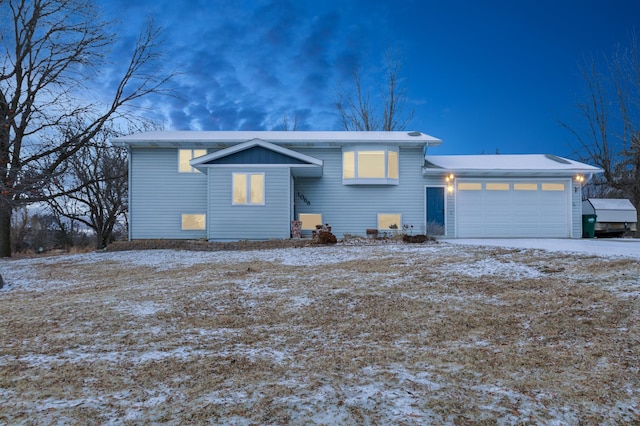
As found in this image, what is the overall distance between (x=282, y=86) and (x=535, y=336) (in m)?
32.3

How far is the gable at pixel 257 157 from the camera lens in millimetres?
13047

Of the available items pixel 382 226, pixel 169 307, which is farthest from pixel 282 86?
pixel 169 307

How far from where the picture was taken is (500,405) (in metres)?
2.23

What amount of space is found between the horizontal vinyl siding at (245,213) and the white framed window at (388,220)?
13.0 feet

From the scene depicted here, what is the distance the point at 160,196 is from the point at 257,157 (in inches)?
181

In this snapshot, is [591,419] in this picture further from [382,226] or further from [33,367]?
[382,226]

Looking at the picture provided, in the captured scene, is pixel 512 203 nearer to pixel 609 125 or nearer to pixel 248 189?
pixel 609 125

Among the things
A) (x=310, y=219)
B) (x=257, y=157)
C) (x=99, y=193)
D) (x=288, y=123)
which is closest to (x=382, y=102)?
(x=288, y=123)

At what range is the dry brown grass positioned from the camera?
2221 millimetres

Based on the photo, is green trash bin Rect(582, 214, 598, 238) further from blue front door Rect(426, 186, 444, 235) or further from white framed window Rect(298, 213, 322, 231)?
white framed window Rect(298, 213, 322, 231)

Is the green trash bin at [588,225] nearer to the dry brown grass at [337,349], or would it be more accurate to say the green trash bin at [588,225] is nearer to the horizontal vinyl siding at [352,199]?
the horizontal vinyl siding at [352,199]

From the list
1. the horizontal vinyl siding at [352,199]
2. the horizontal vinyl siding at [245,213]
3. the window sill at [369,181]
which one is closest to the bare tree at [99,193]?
the horizontal vinyl siding at [245,213]

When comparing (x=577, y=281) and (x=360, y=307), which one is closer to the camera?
(x=360, y=307)

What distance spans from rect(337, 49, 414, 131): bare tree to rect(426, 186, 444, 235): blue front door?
39.6 ft
